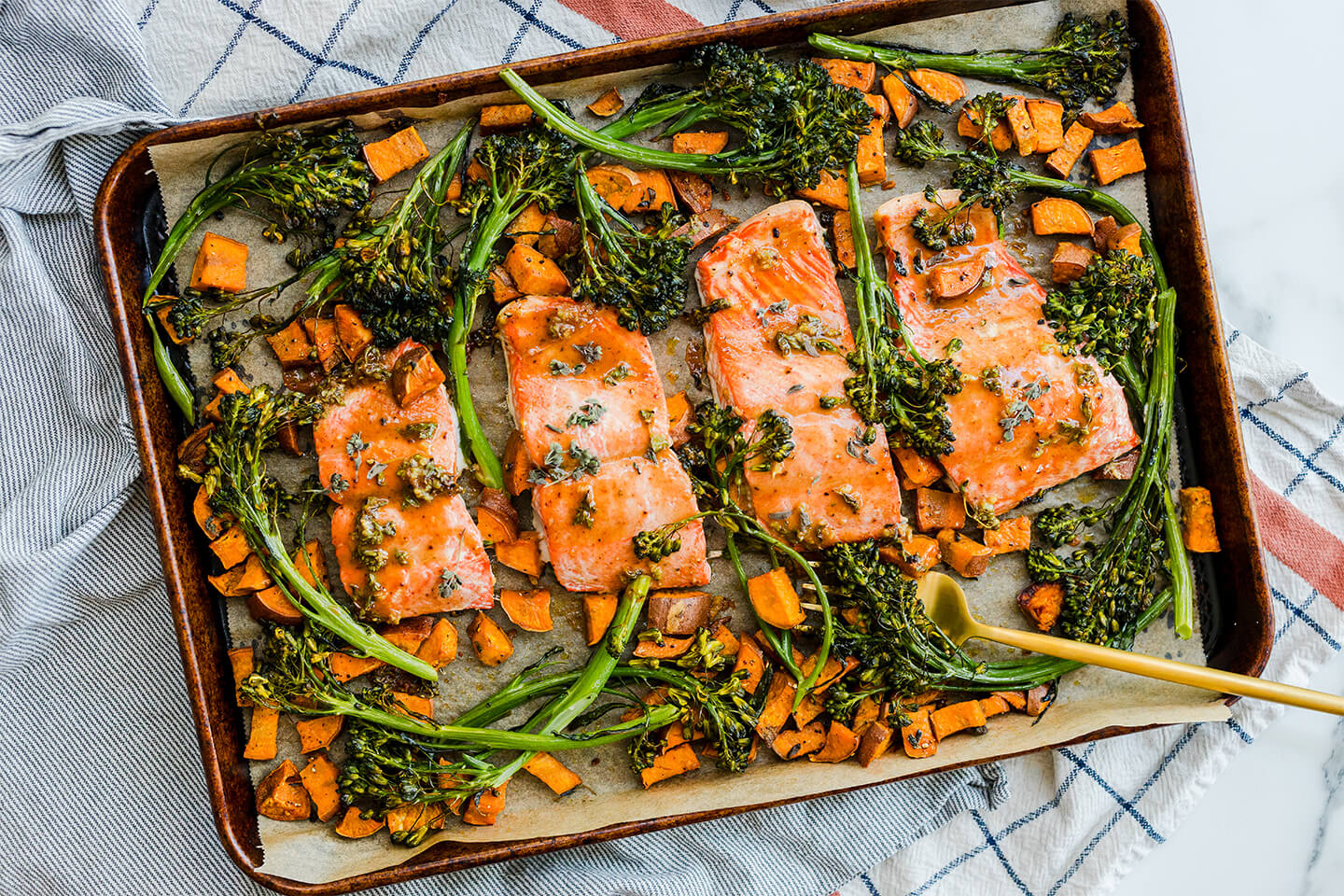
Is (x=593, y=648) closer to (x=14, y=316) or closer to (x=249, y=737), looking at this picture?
(x=249, y=737)

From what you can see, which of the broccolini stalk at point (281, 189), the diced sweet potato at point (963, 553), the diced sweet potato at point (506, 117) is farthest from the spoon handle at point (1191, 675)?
the broccolini stalk at point (281, 189)

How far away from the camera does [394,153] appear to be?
11.0ft

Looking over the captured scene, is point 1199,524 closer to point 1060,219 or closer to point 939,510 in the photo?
point 939,510

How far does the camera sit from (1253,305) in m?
4.05

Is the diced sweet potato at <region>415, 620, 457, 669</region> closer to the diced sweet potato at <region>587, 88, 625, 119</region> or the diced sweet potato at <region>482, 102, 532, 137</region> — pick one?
the diced sweet potato at <region>482, 102, 532, 137</region>

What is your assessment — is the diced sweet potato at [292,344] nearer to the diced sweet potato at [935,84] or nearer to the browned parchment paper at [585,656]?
the browned parchment paper at [585,656]

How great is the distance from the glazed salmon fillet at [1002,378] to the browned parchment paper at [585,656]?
162mm

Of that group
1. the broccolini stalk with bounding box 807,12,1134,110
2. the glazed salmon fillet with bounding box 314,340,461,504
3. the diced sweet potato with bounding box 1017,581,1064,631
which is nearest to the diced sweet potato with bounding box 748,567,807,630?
the diced sweet potato with bounding box 1017,581,1064,631

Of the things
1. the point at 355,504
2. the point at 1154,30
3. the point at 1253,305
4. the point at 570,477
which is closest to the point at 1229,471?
the point at 1253,305

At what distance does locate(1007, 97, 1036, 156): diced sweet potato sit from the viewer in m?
3.56

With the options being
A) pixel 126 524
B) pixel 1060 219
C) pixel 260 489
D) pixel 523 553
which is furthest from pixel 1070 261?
pixel 126 524

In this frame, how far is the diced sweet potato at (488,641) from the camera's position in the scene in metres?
3.36

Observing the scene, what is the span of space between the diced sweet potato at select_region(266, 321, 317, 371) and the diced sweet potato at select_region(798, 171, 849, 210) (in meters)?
1.81

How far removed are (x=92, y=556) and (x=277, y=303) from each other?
3.68 feet
